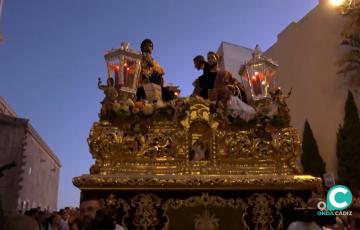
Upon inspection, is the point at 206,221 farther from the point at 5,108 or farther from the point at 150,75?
the point at 5,108

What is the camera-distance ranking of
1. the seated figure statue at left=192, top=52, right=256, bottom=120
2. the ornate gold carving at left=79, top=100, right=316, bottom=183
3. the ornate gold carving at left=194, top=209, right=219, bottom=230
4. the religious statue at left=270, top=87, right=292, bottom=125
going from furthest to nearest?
the seated figure statue at left=192, top=52, right=256, bottom=120 → the religious statue at left=270, top=87, right=292, bottom=125 → the ornate gold carving at left=79, top=100, right=316, bottom=183 → the ornate gold carving at left=194, top=209, right=219, bottom=230

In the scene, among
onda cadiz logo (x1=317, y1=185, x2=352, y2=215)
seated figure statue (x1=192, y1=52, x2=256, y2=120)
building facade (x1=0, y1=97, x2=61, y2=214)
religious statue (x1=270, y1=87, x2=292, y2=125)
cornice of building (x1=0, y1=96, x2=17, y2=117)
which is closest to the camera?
onda cadiz logo (x1=317, y1=185, x2=352, y2=215)

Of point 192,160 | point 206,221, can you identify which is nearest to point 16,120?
point 192,160

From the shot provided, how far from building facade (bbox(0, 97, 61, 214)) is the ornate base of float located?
15.4m

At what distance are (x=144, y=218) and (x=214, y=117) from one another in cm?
169

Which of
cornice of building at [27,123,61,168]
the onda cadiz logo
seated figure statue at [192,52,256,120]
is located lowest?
the onda cadiz logo

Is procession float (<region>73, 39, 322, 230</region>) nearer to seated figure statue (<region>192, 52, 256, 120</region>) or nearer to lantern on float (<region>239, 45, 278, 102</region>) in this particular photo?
seated figure statue (<region>192, 52, 256, 120</region>)

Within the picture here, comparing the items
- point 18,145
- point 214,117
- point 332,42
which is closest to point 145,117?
point 214,117

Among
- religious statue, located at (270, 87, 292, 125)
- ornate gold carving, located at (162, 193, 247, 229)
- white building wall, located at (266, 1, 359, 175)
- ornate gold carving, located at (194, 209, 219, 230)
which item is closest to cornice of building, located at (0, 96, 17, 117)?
white building wall, located at (266, 1, 359, 175)

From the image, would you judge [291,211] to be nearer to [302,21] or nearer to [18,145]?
[302,21]

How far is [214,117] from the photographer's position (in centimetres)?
511

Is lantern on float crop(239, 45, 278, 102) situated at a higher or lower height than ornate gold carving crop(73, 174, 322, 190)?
higher

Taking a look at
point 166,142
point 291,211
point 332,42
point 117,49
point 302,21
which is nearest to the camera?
point 291,211

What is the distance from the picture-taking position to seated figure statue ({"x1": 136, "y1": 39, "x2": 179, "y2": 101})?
627 cm
